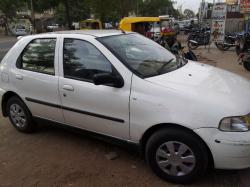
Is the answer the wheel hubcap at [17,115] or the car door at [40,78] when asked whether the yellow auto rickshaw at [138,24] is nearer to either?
the wheel hubcap at [17,115]

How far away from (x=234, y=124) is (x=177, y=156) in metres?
0.67

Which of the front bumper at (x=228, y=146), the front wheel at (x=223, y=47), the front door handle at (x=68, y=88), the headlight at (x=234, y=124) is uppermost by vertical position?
the front door handle at (x=68, y=88)

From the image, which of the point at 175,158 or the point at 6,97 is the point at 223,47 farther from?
the point at 175,158

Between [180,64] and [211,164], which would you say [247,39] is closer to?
[180,64]

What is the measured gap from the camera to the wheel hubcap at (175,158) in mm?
3326

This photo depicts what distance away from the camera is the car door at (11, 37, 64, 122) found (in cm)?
428

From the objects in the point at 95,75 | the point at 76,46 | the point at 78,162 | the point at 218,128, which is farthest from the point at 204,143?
the point at 76,46

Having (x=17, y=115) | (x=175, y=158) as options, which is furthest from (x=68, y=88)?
(x=175, y=158)

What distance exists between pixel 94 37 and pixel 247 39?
1020cm

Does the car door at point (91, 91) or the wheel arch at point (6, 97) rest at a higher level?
the car door at point (91, 91)

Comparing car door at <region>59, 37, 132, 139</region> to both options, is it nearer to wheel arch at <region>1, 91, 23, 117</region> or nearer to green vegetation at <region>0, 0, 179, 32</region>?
wheel arch at <region>1, 91, 23, 117</region>

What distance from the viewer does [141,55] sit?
160 inches

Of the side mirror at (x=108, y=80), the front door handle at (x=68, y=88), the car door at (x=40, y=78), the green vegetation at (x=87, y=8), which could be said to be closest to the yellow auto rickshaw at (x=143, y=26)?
the green vegetation at (x=87, y=8)

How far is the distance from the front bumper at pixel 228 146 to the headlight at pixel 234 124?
0.04m
